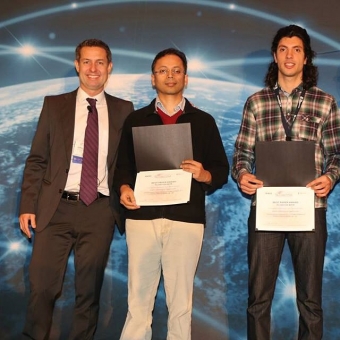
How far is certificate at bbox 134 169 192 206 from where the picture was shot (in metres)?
2.95

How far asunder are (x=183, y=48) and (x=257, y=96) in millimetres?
787

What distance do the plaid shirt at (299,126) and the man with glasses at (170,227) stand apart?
163 millimetres

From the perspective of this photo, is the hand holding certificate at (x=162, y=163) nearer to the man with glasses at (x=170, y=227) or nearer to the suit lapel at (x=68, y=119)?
the man with glasses at (x=170, y=227)

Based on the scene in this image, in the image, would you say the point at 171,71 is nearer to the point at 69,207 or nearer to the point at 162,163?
the point at 162,163

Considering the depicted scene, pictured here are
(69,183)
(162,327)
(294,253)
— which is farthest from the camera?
(162,327)

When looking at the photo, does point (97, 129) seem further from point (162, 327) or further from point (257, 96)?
point (162, 327)

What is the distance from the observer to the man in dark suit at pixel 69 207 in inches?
127

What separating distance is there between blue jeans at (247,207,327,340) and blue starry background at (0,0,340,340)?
22.4 inches

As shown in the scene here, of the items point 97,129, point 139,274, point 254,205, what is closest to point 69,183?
point 97,129

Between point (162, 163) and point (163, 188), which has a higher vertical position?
point (162, 163)

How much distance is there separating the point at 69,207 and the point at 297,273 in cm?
135

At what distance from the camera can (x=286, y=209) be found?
2.90 m

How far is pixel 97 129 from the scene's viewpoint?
131 inches

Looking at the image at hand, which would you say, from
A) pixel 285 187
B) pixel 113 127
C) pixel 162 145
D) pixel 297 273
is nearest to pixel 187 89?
pixel 113 127
